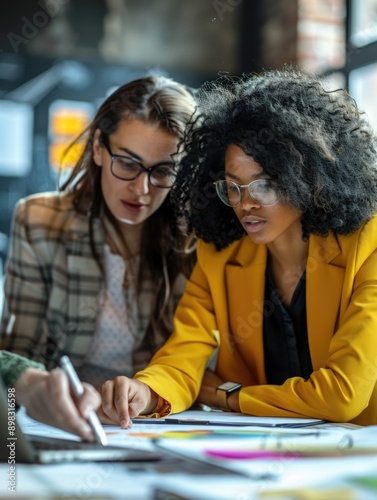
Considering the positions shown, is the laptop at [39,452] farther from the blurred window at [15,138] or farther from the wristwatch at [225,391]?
the blurred window at [15,138]

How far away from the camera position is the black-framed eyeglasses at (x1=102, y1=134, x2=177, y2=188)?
207 cm

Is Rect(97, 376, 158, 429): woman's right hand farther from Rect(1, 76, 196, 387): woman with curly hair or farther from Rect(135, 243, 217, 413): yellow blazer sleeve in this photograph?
Rect(1, 76, 196, 387): woman with curly hair

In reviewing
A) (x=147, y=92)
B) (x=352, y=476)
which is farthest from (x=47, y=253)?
(x=352, y=476)

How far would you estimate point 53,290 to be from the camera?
7.23 feet

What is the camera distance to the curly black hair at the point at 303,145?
1.59 m

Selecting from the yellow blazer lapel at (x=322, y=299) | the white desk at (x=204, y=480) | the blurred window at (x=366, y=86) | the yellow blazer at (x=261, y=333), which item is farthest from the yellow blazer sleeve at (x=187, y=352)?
the blurred window at (x=366, y=86)

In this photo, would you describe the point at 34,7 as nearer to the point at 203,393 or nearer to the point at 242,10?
the point at 242,10

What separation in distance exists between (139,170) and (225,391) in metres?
0.74

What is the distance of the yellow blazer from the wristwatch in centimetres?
5

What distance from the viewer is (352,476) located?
0.87 metres

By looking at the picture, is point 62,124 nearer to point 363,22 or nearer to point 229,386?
point 363,22

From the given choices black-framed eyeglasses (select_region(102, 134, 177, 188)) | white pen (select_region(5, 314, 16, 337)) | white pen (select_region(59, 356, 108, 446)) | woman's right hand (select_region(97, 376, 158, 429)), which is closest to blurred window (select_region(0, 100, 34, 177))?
white pen (select_region(5, 314, 16, 337))

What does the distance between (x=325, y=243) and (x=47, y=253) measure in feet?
3.04

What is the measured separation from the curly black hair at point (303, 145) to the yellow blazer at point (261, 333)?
53 millimetres
